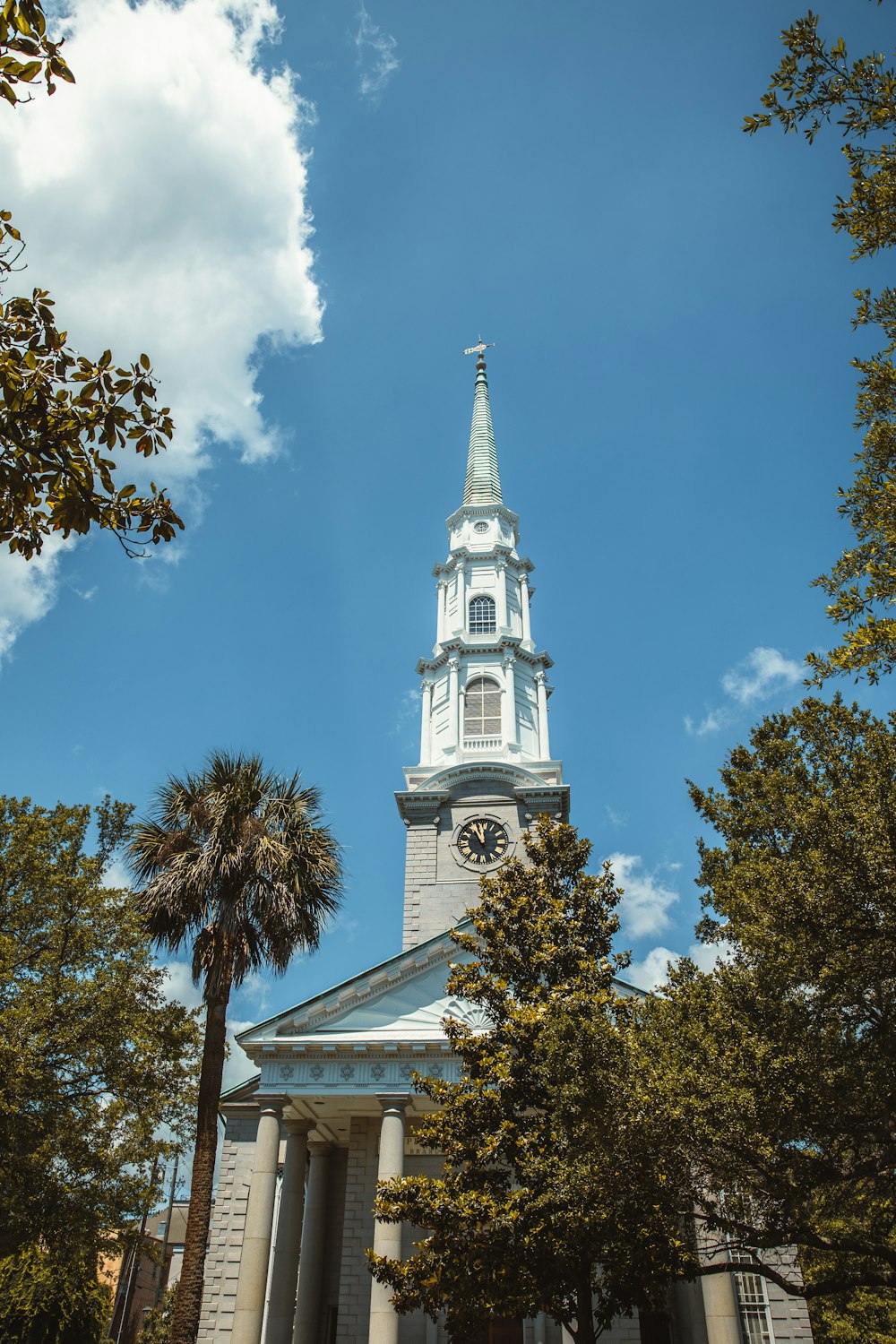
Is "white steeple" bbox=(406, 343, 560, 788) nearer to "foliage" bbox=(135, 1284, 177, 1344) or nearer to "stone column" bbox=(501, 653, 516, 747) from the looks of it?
"stone column" bbox=(501, 653, 516, 747)

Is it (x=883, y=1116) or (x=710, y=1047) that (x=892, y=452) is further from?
(x=883, y=1116)

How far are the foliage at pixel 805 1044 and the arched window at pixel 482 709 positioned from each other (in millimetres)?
25602

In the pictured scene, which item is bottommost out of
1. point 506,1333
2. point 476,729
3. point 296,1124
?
point 506,1333

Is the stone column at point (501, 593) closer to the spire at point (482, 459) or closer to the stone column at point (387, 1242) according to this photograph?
the spire at point (482, 459)

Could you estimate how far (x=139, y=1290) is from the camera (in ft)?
235

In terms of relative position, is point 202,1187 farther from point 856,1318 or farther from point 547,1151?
point 856,1318

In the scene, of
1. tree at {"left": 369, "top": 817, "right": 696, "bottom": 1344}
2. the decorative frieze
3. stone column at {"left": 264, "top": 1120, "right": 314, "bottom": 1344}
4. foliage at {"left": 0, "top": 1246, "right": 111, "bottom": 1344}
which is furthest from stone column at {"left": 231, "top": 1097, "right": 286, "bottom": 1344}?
tree at {"left": 369, "top": 817, "right": 696, "bottom": 1344}

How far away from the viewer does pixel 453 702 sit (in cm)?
4341

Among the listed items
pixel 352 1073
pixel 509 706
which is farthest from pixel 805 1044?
pixel 509 706

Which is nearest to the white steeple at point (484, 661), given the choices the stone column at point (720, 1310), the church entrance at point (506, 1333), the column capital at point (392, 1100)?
the column capital at point (392, 1100)

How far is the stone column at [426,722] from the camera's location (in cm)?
4331

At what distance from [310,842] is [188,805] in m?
2.99

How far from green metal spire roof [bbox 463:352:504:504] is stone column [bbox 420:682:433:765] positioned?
11937 mm

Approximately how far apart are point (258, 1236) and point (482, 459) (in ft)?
136
